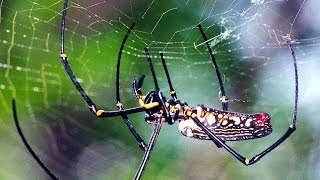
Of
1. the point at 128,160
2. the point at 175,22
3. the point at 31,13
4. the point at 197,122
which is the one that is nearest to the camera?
the point at 197,122

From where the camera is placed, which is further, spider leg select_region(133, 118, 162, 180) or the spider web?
the spider web

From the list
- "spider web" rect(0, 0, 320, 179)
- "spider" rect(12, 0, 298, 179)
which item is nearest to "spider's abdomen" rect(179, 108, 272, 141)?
"spider" rect(12, 0, 298, 179)

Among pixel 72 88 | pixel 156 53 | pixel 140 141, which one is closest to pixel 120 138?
pixel 72 88

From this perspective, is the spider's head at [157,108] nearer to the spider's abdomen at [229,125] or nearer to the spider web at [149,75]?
the spider's abdomen at [229,125]

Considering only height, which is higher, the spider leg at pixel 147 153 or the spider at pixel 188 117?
the spider at pixel 188 117

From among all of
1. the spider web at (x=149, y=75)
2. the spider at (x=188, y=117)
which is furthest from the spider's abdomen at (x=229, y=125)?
the spider web at (x=149, y=75)

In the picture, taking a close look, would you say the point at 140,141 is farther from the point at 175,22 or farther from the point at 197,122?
the point at 175,22

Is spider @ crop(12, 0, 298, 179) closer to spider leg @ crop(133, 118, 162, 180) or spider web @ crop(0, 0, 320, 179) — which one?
spider leg @ crop(133, 118, 162, 180)
